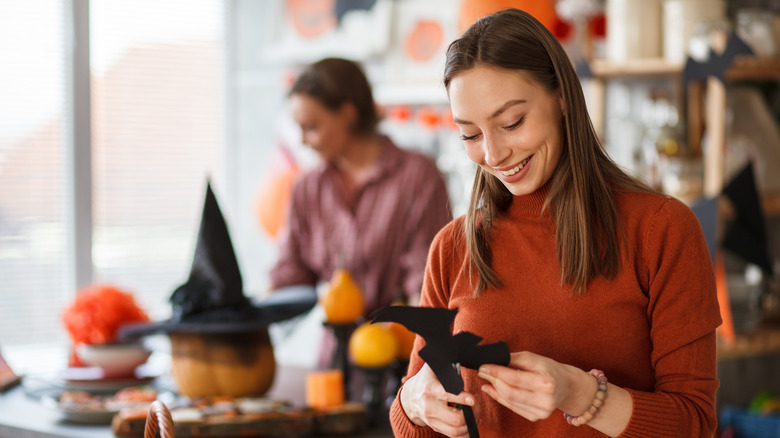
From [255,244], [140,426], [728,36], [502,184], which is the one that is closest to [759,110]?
[728,36]

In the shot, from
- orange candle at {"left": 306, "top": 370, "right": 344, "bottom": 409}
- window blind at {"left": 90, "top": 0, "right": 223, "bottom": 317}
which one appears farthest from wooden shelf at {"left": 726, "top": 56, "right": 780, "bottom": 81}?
window blind at {"left": 90, "top": 0, "right": 223, "bottom": 317}

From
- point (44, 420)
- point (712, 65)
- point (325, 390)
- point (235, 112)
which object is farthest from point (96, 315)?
point (235, 112)

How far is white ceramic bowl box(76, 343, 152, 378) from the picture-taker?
7.30 ft

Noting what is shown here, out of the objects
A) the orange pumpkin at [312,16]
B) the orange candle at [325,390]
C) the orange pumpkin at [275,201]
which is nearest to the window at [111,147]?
the orange pumpkin at [275,201]

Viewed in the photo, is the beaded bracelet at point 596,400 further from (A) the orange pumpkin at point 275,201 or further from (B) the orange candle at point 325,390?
(A) the orange pumpkin at point 275,201

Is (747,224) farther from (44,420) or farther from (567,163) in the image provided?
(44,420)

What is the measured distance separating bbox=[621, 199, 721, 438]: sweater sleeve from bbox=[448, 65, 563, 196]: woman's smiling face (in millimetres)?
181

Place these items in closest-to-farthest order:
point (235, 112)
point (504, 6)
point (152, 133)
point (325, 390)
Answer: point (325, 390), point (504, 6), point (152, 133), point (235, 112)

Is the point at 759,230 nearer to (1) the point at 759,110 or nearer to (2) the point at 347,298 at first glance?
(1) the point at 759,110

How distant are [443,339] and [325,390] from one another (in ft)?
2.91

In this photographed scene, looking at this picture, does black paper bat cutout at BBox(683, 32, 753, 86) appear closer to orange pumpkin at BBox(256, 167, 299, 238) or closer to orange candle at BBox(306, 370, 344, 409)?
orange candle at BBox(306, 370, 344, 409)

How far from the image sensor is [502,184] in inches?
50.3

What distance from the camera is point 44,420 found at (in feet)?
6.48

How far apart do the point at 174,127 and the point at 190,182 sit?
310mm
